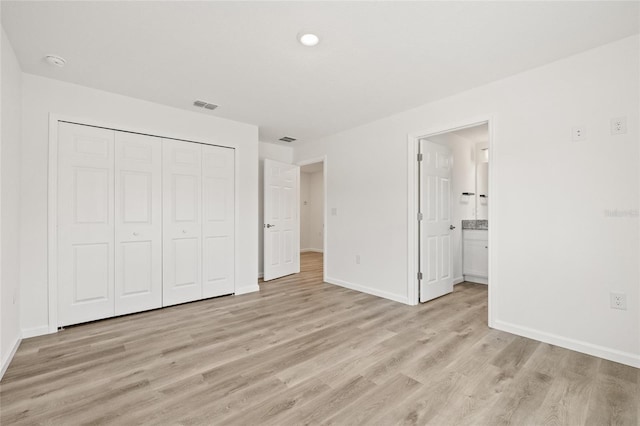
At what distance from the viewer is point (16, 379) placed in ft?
6.66

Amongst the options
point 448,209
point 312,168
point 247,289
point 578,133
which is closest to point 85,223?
point 247,289

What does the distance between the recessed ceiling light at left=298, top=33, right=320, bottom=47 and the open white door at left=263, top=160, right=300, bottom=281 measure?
9.64 ft

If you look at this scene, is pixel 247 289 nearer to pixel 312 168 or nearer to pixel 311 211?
pixel 312 168

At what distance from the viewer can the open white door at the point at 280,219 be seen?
5.04m

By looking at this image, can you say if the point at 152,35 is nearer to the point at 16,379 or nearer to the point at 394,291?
the point at 16,379

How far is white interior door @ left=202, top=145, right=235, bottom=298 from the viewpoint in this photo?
3.93m

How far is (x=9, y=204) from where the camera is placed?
233cm

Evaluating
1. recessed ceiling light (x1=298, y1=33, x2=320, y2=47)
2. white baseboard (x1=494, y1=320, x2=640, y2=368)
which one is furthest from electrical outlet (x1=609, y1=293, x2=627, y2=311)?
recessed ceiling light (x1=298, y1=33, x2=320, y2=47)

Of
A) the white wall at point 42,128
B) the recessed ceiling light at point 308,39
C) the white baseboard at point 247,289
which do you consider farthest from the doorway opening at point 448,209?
the white wall at point 42,128

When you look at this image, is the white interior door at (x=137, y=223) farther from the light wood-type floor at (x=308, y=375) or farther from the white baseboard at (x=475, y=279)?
the white baseboard at (x=475, y=279)

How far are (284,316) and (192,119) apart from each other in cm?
276

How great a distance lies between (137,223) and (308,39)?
2770 mm

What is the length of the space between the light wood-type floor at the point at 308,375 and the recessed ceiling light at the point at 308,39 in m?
2.48

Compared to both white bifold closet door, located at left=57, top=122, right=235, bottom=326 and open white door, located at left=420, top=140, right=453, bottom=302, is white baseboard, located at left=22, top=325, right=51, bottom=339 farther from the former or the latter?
open white door, located at left=420, top=140, right=453, bottom=302
